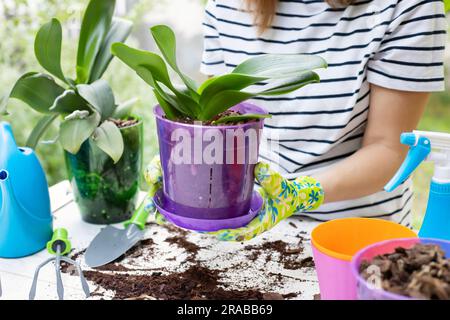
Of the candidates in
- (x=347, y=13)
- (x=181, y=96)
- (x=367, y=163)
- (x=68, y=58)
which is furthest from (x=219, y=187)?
(x=68, y=58)

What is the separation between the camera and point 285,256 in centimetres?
83

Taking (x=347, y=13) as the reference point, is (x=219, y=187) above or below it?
below

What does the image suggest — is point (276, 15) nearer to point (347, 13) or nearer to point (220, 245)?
point (347, 13)

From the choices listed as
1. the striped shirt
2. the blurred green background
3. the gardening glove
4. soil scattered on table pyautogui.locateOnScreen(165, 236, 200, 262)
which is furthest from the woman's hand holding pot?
the blurred green background

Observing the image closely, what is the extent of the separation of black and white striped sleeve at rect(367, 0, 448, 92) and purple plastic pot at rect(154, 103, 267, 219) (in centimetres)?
31

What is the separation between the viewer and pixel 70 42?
5.96 ft

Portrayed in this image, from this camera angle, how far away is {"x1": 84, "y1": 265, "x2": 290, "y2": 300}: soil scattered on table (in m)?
0.72

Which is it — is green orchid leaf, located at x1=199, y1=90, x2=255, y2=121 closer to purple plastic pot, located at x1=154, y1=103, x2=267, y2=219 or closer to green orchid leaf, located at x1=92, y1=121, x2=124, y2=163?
purple plastic pot, located at x1=154, y1=103, x2=267, y2=219

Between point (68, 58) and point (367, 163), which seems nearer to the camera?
point (367, 163)

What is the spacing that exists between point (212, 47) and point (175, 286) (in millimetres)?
564

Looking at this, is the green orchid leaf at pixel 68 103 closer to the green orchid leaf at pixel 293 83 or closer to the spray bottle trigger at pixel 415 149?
the green orchid leaf at pixel 293 83

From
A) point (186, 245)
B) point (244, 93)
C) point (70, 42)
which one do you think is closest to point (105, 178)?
point (186, 245)
